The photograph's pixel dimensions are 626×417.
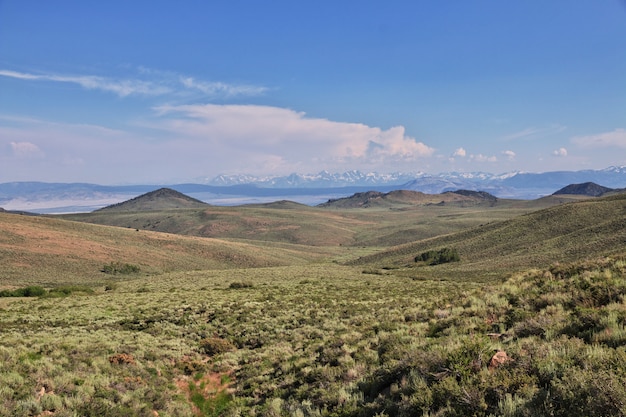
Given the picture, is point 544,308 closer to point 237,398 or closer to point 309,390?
point 309,390

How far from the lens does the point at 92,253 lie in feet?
221

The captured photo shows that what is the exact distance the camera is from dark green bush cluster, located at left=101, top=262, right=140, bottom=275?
60.9m

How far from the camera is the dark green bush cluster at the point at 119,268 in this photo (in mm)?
60922

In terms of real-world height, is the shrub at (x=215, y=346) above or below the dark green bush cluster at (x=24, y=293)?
above

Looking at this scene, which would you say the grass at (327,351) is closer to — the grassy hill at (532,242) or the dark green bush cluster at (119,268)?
the grassy hill at (532,242)

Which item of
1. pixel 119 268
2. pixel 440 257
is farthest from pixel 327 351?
pixel 440 257

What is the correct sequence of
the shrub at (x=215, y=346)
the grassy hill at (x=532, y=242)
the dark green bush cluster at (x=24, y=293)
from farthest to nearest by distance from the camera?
1. the grassy hill at (x=532, y=242)
2. the dark green bush cluster at (x=24, y=293)
3. the shrub at (x=215, y=346)

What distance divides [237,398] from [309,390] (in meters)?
3.11

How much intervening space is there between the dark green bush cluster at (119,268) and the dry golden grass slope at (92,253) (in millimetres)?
1156

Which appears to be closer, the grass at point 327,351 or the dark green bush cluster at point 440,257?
the grass at point 327,351

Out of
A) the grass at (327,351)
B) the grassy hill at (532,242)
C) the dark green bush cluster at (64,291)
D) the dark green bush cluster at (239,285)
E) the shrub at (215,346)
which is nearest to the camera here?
the grass at (327,351)

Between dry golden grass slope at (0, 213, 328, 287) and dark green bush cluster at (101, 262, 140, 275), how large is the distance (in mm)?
1156

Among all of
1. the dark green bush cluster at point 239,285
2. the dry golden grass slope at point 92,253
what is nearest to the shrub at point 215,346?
the dark green bush cluster at point 239,285

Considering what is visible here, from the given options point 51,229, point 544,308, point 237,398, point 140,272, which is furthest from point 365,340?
point 51,229
